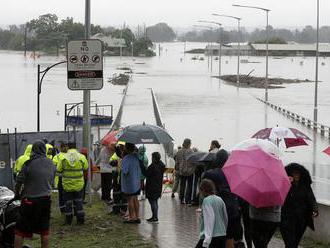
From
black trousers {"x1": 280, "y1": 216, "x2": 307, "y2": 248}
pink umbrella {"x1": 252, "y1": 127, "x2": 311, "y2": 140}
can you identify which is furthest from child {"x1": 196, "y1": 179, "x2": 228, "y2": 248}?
pink umbrella {"x1": 252, "y1": 127, "x2": 311, "y2": 140}

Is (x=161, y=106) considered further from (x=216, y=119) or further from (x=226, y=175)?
(x=226, y=175)

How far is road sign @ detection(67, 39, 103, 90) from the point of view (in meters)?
13.3

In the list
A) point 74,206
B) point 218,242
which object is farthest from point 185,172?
point 218,242

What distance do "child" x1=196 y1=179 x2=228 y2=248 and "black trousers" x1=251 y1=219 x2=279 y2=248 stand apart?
689 mm

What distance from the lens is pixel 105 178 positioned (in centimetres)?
1483

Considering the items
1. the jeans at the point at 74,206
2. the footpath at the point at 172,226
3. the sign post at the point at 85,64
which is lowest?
the footpath at the point at 172,226

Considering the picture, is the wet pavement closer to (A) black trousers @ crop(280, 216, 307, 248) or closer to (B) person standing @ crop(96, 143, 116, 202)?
(B) person standing @ crop(96, 143, 116, 202)

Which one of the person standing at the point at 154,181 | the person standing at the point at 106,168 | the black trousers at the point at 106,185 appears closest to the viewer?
the person standing at the point at 154,181

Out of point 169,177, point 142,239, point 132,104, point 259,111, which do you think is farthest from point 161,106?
point 142,239

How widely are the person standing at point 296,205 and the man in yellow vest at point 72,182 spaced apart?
13.1 feet

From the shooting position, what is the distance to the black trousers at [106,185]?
48.5ft

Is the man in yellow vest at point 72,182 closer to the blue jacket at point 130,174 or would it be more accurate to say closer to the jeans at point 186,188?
the blue jacket at point 130,174

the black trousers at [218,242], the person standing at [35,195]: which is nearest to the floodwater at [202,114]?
the black trousers at [218,242]

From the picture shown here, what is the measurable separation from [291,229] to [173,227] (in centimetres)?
325
